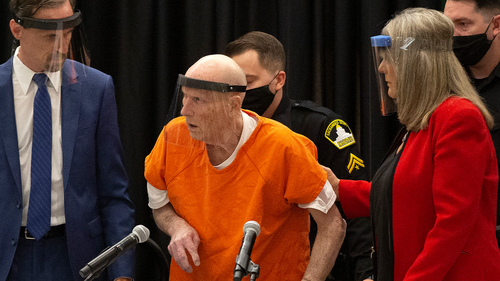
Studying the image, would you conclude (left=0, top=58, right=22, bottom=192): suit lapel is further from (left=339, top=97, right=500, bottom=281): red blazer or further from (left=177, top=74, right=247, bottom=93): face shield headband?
(left=339, top=97, right=500, bottom=281): red blazer

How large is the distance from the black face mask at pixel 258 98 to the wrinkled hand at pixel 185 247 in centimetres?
90

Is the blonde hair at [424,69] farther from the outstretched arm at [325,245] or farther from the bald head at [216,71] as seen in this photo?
the bald head at [216,71]

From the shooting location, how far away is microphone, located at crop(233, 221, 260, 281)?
4.83ft

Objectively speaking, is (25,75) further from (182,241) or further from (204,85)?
(182,241)

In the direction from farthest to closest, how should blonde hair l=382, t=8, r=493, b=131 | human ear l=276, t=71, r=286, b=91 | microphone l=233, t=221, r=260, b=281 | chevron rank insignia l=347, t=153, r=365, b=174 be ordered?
human ear l=276, t=71, r=286, b=91
chevron rank insignia l=347, t=153, r=365, b=174
blonde hair l=382, t=8, r=493, b=131
microphone l=233, t=221, r=260, b=281

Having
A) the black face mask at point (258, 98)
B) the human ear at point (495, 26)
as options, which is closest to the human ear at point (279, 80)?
the black face mask at point (258, 98)

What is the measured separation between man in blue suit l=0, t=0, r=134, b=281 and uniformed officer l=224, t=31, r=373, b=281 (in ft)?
2.67

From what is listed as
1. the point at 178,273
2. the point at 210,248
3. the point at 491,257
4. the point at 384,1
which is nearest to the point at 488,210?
Answer: the point at 491,257

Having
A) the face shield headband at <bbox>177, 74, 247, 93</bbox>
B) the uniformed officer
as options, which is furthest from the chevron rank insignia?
the face shield headband at <bbox>177, 74, 247, 93</bbox>

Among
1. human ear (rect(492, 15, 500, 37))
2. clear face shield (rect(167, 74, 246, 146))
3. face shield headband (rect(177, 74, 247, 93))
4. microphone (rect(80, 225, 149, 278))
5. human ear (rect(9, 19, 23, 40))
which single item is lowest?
microphone (rect(80, 225, 149, 278))

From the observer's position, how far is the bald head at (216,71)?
1.93m

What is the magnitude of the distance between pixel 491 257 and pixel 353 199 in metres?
0.64

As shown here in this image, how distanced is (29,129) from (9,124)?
0.24 feet

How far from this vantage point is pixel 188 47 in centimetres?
342
